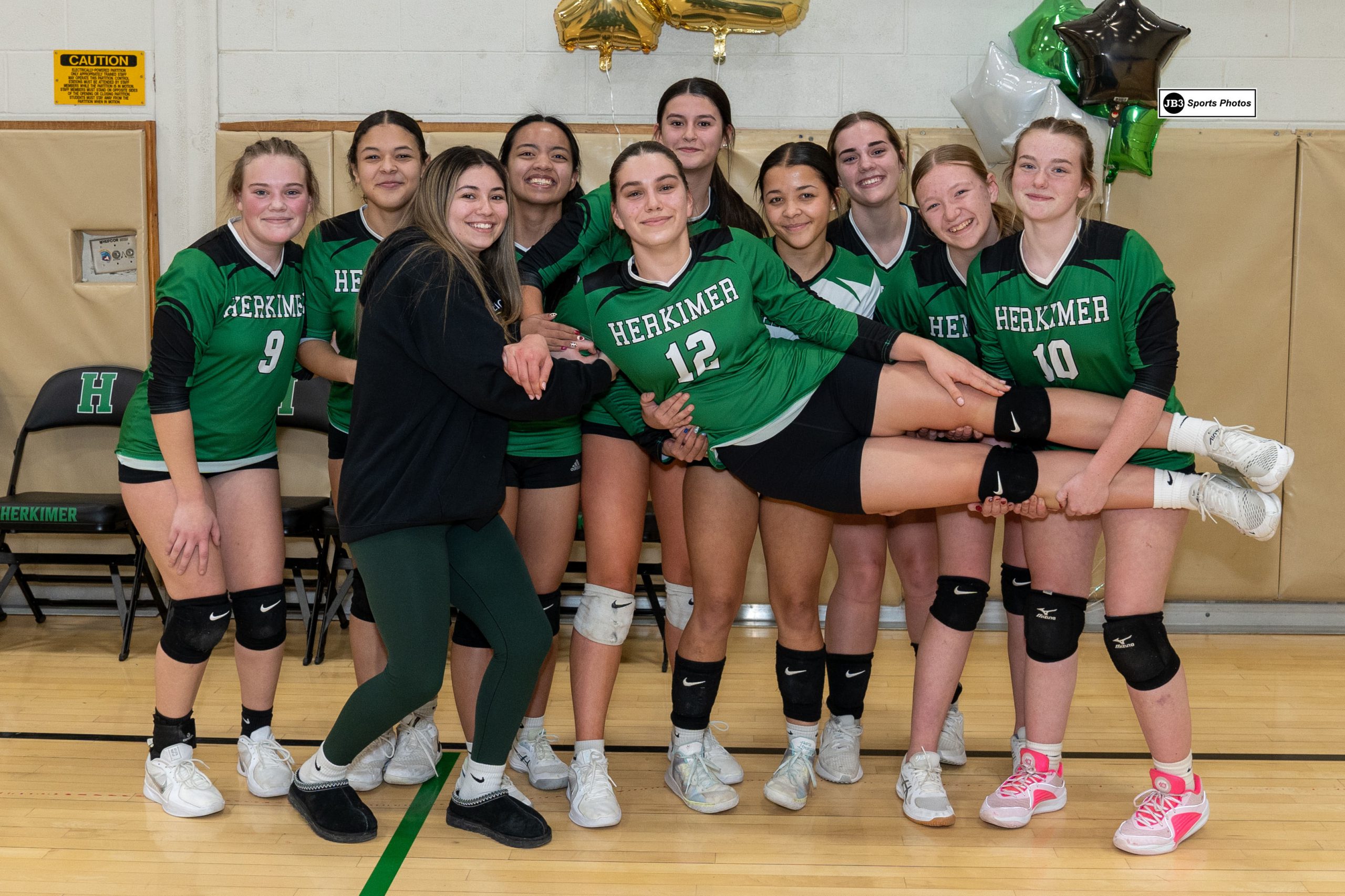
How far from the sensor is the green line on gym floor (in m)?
2.41

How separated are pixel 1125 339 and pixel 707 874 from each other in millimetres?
1559

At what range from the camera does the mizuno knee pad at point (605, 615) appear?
2787mm

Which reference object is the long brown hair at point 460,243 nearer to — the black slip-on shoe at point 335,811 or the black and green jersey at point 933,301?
the black and green jersey at point 933,301

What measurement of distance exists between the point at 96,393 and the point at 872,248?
11.6 feet

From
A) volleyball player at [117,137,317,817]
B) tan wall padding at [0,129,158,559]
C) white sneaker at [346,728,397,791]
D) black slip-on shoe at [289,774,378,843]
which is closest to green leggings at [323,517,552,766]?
black slip-on shoe at [289,774,378,843]

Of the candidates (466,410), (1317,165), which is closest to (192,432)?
(466,410)

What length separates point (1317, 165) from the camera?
4.63 metres

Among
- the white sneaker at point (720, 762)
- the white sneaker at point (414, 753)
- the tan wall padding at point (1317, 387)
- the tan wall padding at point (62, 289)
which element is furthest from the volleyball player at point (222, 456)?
the tan wall padding at point (1317, 387)

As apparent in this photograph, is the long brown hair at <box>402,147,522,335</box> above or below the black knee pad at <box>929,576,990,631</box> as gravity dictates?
above

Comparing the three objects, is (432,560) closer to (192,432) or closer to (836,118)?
(192,432)

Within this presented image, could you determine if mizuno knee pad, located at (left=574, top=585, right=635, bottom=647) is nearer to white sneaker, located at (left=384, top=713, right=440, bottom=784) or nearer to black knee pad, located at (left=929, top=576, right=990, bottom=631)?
white sneaker, located at (left=384, top=713, right=440, bottom=784)

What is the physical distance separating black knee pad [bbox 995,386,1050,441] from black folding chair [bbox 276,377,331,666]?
8.62 ft

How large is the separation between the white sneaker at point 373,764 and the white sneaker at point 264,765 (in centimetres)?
16

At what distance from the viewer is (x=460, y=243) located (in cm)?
249
